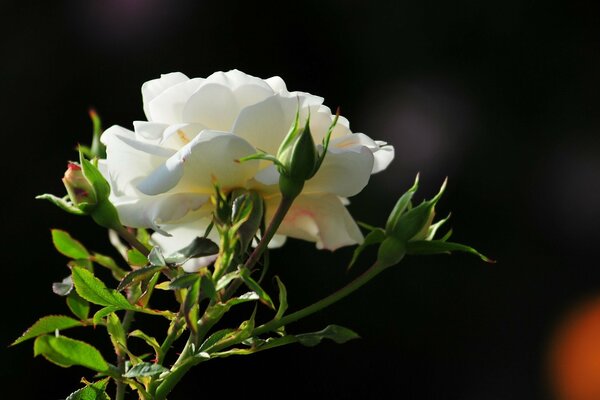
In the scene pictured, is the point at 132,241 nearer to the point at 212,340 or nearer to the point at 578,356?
the point at 212,340

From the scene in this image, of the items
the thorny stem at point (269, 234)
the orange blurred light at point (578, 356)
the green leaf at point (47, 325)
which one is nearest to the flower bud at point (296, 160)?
the thorny stem at point (269, 234)

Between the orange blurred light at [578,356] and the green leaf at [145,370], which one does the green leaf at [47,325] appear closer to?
the green leaf at [145,370]

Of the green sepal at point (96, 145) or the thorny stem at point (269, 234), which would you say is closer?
the thorny stem at point (269, 234)

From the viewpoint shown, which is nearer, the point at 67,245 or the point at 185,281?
the point at 185,281

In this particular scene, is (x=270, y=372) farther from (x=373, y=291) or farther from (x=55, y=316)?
(x=55, y=316)

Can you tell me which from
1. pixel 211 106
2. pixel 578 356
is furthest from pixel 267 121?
pixel 578 356

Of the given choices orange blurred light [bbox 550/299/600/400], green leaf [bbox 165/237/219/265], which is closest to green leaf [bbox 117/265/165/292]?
green leaf [bbox 165/237/219/265]

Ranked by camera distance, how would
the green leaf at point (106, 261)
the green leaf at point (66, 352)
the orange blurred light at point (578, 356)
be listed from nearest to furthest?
1. the green leaf at point (66, 352)
2. the green leaf at point (106, 261)
3. the orange blurred light at point (578, 356)
